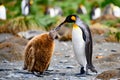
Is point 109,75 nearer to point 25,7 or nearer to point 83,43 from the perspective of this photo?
point 83,43

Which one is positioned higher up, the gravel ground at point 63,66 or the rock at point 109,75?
the rock at point 109,75

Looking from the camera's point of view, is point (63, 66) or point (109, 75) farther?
point (63, 66)

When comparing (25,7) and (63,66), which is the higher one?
(25,7)

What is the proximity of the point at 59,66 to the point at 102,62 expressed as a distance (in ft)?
2.66

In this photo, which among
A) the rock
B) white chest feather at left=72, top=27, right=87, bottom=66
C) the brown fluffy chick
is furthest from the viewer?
white chest feather at left=72, top=27, right=87, bottom=66

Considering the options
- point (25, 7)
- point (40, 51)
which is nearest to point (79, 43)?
point (40, 51)

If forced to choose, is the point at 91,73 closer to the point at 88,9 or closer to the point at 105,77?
the point at 105,77

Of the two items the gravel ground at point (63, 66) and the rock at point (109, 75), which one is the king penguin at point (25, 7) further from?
the rock at point (109, 75)

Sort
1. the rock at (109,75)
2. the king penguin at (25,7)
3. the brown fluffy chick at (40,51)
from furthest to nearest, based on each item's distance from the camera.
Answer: the king penguin at (25,7) → the brown fluffy chick at (40,51) → the rock at (109,75)

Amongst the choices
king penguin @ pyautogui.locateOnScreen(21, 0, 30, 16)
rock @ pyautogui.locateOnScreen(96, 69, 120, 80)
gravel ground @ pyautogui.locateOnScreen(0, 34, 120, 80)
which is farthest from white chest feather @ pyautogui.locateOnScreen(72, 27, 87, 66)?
king penguin @ pyautogui.locateOnScreen(21, 0, 30, 16)

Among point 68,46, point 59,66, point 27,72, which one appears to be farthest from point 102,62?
point 68,46

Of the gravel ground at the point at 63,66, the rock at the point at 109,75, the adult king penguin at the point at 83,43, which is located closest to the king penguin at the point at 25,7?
the gravel ground at the point at 63,66

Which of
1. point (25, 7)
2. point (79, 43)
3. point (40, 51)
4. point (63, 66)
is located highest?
point (25, 7)

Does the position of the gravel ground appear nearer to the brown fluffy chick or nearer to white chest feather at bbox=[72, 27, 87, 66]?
the brown fluffy chick
